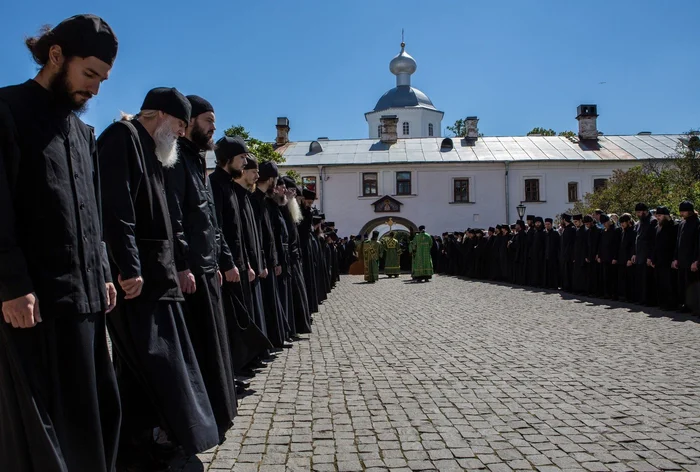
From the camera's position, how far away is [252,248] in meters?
6.40

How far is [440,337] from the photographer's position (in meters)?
9.14

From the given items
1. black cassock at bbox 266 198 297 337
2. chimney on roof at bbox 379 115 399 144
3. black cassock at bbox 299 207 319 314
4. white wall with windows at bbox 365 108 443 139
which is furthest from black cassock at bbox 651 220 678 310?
white wall with windows at bbox 365 108 443 139

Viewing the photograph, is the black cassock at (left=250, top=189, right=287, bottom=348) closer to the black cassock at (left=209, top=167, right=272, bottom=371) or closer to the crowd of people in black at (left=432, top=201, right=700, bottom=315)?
the black cassock at (left=209, top=167, right=272, bottom=371)

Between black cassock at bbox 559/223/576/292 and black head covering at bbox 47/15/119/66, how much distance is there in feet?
55.4

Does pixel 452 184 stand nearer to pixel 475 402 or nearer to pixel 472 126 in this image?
pixel 472 126

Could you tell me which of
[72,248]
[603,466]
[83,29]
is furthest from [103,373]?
[603,466]

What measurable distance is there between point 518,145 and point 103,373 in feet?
152

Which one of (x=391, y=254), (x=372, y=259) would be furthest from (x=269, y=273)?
(x=391, y=254)

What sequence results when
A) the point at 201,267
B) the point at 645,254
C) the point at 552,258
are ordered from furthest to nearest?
1. the point at 552,258
2. the point at 645,254
3. the point at 201,267

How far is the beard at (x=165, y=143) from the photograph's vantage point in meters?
4.05

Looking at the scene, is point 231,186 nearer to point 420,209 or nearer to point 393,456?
point 393,456

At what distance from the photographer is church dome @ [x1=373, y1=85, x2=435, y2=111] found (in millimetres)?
65562

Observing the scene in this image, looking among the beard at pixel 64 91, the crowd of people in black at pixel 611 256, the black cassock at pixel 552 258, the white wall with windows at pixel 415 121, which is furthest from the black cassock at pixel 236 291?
the white wall with windows at pixel 415 121

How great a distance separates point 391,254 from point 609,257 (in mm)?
12945
